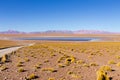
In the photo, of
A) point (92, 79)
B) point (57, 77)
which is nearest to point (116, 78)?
point (92, 79)

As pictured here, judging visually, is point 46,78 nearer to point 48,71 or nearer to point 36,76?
point 36,76

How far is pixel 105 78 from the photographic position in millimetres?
11367

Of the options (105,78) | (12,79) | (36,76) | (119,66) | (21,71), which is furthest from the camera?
(119,66)

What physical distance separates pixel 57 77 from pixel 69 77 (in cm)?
80

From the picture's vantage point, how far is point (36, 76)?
13203 mm

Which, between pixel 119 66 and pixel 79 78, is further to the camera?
pixel 119 66

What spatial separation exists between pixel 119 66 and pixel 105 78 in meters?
7.03

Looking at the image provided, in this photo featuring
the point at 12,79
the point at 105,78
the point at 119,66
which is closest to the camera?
the point at 105,78

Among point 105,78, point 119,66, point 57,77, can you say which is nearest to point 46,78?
point 57,77

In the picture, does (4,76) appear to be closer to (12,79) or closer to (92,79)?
(12,79)

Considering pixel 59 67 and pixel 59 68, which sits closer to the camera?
pixel 59 68

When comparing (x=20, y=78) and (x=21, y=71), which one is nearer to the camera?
(x=20, y=78)

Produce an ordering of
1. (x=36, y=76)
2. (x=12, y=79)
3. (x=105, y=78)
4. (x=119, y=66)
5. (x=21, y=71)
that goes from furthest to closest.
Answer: (x=119, y=66) < (x=21, y=71) < (x=36, y=76) < (x=12, y=79) < (x=105, y=78)

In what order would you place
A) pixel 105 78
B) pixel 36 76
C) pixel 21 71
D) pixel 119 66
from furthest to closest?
1. pixel 119 66
2. pixel 21 71
3. pixel 36 76
4. pixel 105 78
